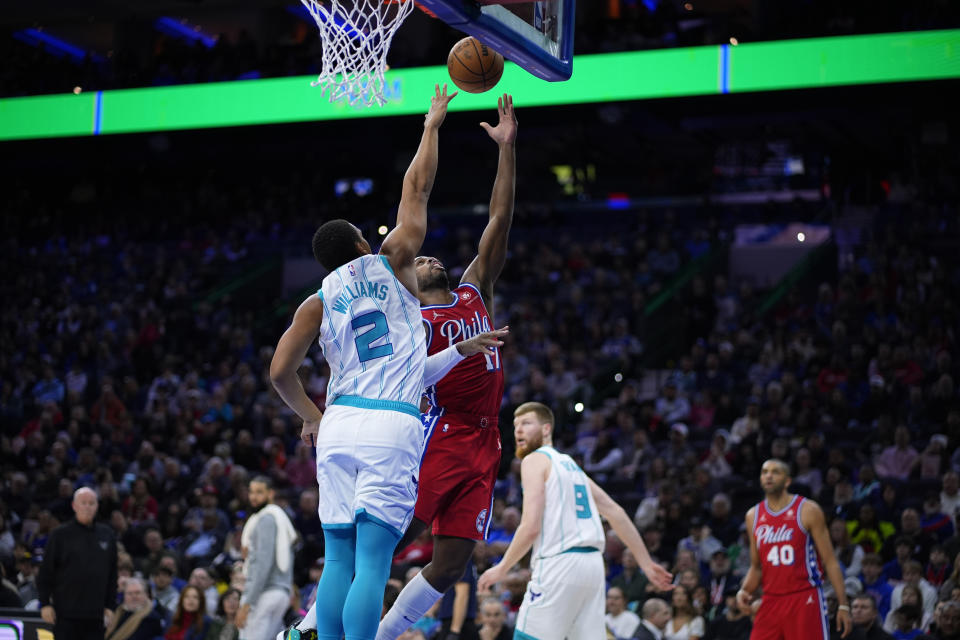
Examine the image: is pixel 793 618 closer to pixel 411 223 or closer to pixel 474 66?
pixel 474 66

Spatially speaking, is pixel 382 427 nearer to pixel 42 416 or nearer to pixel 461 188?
pixel 42 416

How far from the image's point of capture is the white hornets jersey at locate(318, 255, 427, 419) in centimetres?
498

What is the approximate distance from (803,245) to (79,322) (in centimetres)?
1412

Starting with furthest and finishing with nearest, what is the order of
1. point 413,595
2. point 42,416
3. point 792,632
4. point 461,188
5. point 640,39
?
point 461,188 → point 640,39 → point 42,416 → point 792,632 → point 413,595

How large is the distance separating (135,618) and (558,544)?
19.6ft

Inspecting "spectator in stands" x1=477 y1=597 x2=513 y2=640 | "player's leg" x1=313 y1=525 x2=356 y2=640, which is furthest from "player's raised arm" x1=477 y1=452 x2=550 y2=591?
"spectator in stands" x1=477 y1=597 x2=513 y2=640

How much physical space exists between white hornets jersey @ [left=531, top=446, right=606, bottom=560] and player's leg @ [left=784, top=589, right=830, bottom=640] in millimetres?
2078

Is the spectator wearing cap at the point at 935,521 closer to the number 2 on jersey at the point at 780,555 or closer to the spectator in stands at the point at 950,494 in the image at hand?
the spectator in stands at the point at 950,494

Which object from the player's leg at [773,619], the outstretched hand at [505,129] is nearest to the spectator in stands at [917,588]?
the player's leg at [773,619]

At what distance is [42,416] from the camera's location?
19125mm

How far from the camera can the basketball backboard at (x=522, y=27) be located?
5.52 metres

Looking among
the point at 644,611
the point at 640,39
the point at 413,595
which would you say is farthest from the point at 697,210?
the point at 413,595

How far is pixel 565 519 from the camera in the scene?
7.13 meters

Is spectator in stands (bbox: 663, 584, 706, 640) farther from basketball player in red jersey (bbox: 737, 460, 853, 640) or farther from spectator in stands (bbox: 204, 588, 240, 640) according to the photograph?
spectator in stands (bbox: 204, 588, 240, 640)
